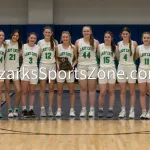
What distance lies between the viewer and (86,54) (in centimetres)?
839

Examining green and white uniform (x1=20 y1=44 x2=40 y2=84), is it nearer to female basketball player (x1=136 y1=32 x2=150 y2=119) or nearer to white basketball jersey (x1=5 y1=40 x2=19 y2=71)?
white basketball jersey (x1=5 y1=40 x2=19 y2=71)

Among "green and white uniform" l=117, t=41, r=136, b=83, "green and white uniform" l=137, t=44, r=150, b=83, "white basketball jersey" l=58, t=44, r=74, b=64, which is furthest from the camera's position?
"white basketball jersey" l=58, t=44, r=74, b=64

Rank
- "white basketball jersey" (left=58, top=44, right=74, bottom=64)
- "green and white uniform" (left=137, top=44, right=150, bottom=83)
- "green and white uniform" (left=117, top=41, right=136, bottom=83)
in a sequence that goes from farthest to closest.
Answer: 1. "white basketball jersey" (left=58, top=44, right=74, bottom=64)
2. "green and white uniform" (left=117, top=41, right=136, bottom=83)
3. "green and white uniform" (left=137, top=44, right=150, bottom=83)

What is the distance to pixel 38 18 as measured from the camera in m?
14.2

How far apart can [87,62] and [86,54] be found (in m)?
0.15

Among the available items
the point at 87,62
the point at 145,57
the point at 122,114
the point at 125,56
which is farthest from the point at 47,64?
the point at 145,57

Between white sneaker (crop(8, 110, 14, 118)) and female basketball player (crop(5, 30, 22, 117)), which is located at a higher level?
female basketball player (crop(5, 30, 22, 117))

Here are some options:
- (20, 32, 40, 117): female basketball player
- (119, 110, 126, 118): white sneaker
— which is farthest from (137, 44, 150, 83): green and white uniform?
(20, 32, 40, 117): female basketball player

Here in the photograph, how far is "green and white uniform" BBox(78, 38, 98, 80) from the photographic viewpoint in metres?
8.38

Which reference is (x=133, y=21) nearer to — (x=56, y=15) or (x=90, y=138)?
(x=56, y=15)

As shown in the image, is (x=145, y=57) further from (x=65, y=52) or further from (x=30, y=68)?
(x=30, y=68)

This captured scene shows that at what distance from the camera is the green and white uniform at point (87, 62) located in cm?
838

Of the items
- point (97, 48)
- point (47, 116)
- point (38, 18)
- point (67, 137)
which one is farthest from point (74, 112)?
point (38, 18)

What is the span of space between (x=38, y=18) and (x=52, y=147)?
28.1ft
